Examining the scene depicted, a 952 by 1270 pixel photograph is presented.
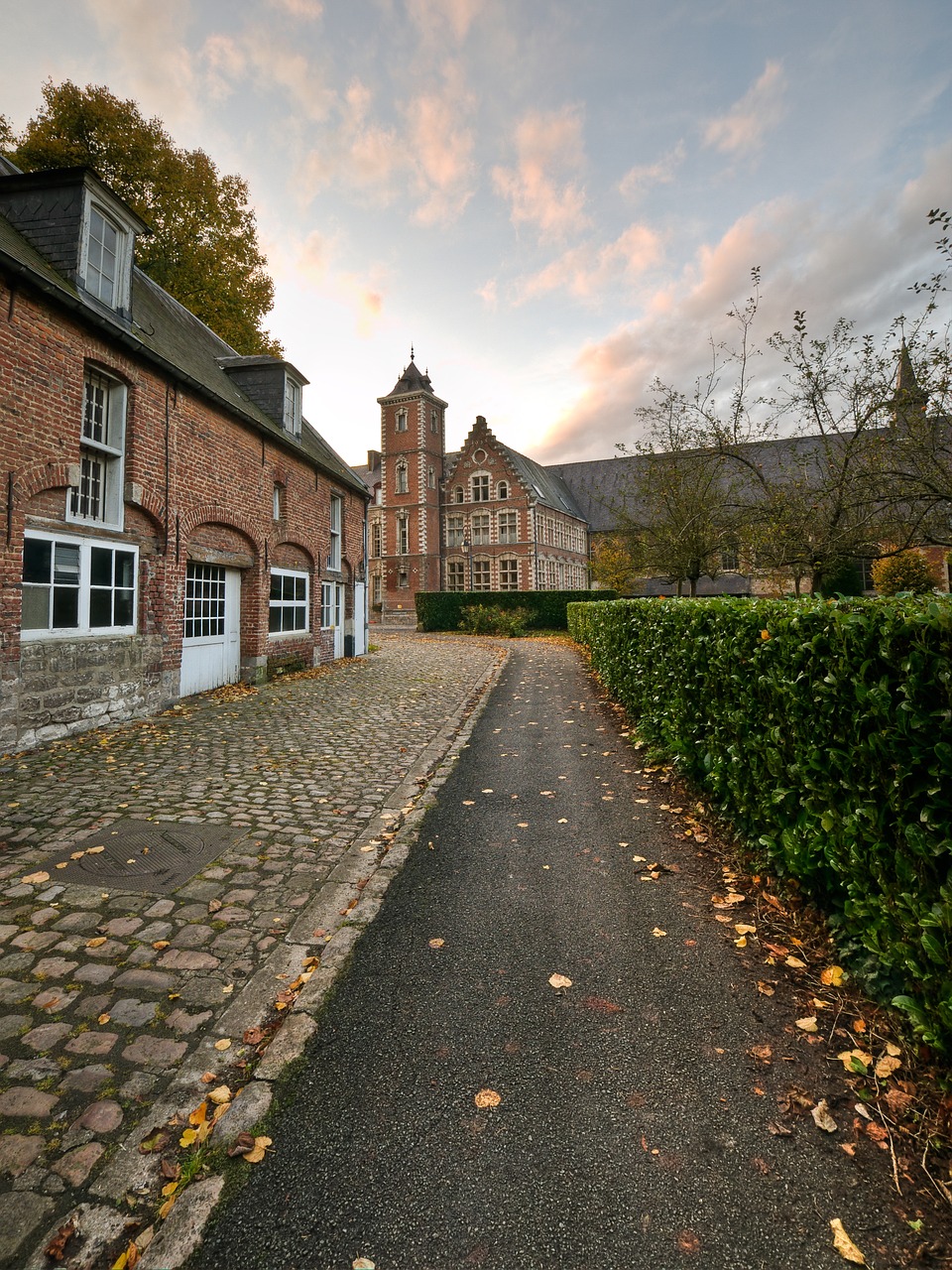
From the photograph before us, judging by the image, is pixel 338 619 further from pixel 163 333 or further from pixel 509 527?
pixel 509 527

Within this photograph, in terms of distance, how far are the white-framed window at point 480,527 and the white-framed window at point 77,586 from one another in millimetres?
35189

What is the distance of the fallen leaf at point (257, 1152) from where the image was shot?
6.57ft

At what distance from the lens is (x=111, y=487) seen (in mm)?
8984

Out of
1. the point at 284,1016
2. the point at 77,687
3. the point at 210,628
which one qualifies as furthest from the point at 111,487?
the point at 284,1016

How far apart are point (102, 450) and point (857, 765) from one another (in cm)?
1007

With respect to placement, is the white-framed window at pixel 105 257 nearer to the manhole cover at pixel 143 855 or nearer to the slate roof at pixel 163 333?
the slate roof at pixel 163 333

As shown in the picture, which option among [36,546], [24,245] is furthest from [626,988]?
[24,245]

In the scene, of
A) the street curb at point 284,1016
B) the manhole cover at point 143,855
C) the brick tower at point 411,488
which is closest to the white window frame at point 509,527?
the brick tower at point 411,488

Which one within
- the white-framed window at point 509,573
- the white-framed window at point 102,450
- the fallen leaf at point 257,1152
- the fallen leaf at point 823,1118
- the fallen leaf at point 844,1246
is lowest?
the fallen leaf at point 257,1152

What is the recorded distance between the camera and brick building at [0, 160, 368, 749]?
23.7 ft

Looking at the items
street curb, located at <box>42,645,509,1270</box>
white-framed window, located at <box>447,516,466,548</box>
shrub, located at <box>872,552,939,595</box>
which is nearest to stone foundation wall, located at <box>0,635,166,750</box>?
street curb, located at <box>42,645,509,1270</box>

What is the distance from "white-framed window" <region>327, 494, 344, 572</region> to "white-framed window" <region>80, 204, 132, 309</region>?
8.53 meters

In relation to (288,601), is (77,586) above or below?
below

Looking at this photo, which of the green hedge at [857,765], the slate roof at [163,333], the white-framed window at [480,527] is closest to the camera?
the green hedge at [857,765]
